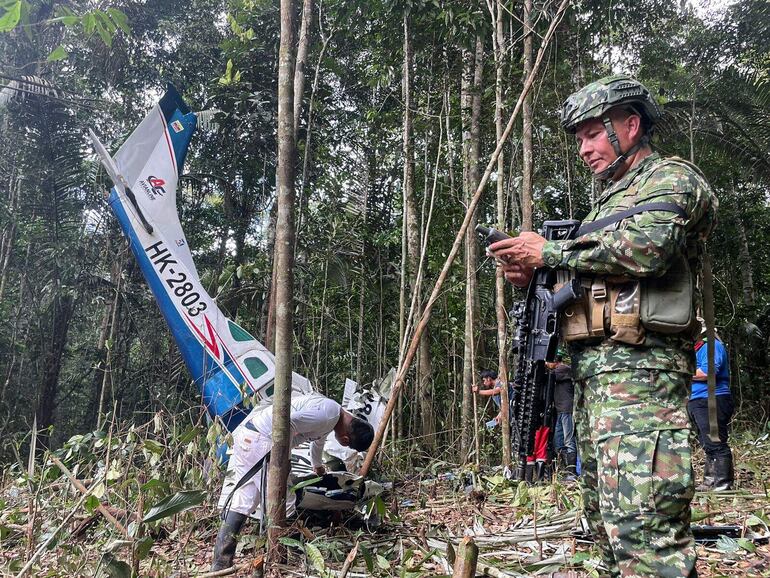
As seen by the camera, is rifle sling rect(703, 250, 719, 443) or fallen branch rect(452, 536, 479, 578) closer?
fallen branch rect(452, 536, 479, 578)

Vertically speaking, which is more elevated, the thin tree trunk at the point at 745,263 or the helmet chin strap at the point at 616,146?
the thin tree trunk at the point at 745,263

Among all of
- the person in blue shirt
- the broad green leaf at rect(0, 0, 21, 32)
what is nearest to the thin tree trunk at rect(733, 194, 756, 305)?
the person in blue shirt

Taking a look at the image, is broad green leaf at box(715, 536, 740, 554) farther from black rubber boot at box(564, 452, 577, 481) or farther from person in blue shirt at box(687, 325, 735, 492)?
black rubber boot at box(564, 452, 577, 481)

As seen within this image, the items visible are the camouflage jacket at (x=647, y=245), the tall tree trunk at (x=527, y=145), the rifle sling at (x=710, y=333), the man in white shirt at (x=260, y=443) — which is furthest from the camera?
the tall tree trunk at (x=527, y=145)

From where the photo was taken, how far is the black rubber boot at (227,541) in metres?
2.76

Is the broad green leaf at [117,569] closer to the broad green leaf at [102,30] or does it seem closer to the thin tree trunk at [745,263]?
the broad green leaf at [102,30]

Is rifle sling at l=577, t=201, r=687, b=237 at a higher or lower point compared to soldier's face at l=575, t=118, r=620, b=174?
lower

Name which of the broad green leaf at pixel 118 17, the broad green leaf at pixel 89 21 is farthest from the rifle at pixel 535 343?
the broad green leaf at pixel 89 21

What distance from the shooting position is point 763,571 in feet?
7.45

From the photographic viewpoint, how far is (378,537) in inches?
126

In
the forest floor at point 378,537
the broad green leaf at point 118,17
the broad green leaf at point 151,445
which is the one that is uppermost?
the broad green leaf at point 118,17

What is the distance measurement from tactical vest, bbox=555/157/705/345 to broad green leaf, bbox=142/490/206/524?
1.40m

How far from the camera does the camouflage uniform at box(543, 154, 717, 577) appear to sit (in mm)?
1449

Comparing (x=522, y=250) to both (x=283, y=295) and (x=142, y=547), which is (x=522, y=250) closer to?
(x=283, y=295)
